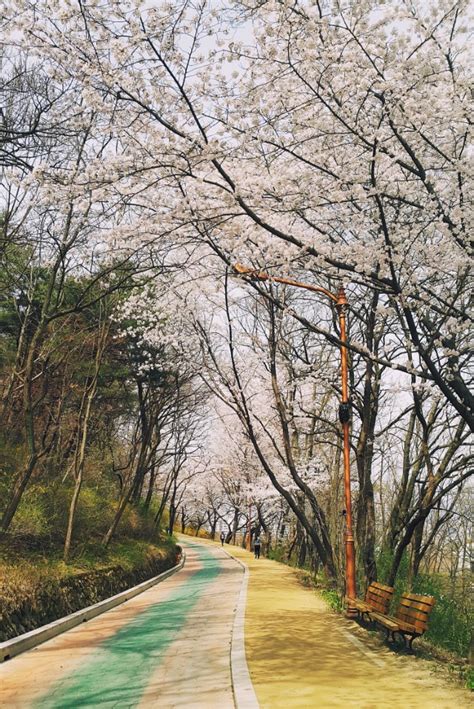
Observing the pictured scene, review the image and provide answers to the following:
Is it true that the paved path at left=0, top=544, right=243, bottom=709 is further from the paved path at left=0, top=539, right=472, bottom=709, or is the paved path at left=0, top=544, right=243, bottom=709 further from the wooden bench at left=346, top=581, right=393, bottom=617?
the wooden bench at left=346, top=581, right=393, bottom=617

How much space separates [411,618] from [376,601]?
2082 mm

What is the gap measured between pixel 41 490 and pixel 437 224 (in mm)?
11396

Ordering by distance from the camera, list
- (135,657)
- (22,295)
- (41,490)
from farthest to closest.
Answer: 1. (22,295)
2. (41,490)
3. (135,657)

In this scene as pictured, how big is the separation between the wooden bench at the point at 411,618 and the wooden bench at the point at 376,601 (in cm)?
91

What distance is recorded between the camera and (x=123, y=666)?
294 inches

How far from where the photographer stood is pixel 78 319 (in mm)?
17750

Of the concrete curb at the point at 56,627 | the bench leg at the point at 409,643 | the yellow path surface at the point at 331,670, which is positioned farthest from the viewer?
the concrete curb at the point at 56,627

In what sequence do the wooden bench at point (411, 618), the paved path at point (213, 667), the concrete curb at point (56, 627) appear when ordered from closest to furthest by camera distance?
the paved path at point (213, 667) < the wooden bench at point (411, 618) < the concrete curb at point (56, 627)

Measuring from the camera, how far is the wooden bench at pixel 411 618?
739 cm

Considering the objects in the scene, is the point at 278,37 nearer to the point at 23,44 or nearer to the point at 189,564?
the point at 23,44

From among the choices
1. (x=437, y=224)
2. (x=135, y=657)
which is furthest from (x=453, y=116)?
(x=135, y=657)

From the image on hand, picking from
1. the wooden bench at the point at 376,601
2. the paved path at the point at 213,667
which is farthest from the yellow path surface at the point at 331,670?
the wooden bench at the point at 376,601

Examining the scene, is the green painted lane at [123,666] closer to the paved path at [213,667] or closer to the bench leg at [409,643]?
the paved path at [213,667]

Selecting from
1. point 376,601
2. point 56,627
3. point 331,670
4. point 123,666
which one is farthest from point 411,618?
point 56,627
